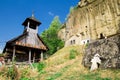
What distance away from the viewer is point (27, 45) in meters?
27.6

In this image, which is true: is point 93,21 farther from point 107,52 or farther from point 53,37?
point 107,52

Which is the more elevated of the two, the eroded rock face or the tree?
the tree

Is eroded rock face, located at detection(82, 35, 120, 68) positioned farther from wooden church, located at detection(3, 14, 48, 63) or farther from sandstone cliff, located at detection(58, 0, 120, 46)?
sandstone cliff, located at detection(58, 0, 120, 46)

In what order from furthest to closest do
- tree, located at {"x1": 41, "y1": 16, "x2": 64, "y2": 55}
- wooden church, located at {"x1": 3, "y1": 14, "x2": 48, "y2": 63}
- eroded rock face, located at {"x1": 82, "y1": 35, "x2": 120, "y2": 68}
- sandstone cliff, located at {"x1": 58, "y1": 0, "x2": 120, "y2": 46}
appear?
1. tree, located at {"x1": 41, "y1": 16, "x2": 64, "y2": 55}
2. sandstone cliff, located at {"x1": 58, "y1": 0, "x2": 120, "y2": 46}
3. wooden church, located at {"x1": 3, "y1": 14, "x2": 48, "y2": 63}
4. eroded rock face, located at {"x1": 82, "y1": 35, "x2": 120, "y2": 68}

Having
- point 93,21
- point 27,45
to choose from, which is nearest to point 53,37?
point 93,21

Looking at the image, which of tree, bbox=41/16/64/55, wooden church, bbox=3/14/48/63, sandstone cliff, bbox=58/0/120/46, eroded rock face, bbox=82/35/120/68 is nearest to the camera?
eroded rock face, bbox=82/35/120/68

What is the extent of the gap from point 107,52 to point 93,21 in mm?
31414

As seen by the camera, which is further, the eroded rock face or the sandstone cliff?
the sandstone cliff

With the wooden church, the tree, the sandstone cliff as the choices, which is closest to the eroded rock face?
the wooden church

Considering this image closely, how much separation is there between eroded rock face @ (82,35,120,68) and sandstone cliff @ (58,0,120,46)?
23112 millimetres

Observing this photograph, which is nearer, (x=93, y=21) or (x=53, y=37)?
(x=93, y=21)

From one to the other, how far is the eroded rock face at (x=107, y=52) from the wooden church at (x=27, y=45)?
12.9 m

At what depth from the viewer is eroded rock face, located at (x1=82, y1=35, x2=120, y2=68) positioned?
14430 millimetres

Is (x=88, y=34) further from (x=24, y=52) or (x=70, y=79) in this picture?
(x=70, y=79)
